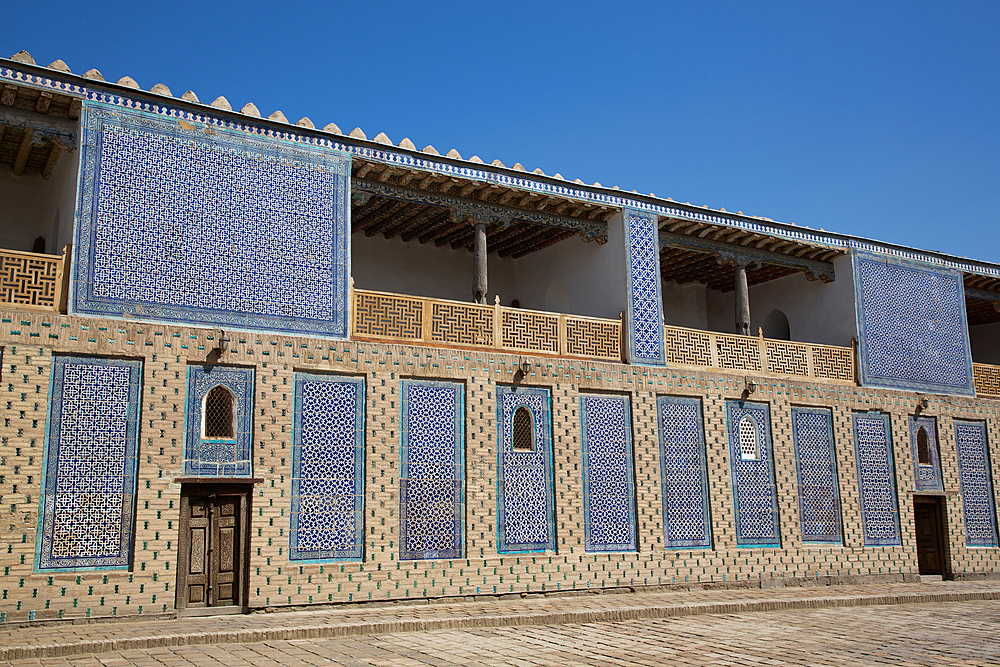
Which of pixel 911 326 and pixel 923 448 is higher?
pixel 911 326

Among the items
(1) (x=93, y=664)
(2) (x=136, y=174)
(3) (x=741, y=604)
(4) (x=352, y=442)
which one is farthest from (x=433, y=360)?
(1) (x=93, y=664)

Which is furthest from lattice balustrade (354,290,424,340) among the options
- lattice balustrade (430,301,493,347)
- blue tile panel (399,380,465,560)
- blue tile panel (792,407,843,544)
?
blue tile panel (792,407,843,544)

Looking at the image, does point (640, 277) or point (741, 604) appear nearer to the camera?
point (741, 604)

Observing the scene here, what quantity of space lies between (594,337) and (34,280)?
804 centimetres

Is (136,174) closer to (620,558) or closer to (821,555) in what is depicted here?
(620,558)

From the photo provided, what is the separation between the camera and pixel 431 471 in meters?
13.3

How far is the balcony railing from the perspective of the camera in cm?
1116

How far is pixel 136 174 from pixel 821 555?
40.4ft

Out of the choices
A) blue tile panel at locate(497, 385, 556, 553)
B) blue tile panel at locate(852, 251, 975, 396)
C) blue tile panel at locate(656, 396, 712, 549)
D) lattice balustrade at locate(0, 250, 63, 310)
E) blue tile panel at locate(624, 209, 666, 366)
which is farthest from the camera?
blue tile panel at locate(852, 251, 975, 396)

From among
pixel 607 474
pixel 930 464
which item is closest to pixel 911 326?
pixel 930 464

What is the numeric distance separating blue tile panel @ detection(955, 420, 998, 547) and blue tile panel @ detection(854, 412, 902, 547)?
6.37 feet

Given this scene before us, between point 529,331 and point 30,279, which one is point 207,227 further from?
point 529,331

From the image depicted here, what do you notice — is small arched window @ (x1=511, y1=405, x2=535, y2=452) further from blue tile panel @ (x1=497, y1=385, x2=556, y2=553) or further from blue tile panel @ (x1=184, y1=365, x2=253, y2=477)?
blue tile panel @ (x1=184, y1=365, x2=253, y2=477)

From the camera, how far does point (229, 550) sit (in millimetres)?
11969
